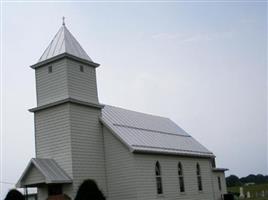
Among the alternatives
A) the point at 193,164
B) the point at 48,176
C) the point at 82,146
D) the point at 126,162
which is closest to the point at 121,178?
the point at 126,162

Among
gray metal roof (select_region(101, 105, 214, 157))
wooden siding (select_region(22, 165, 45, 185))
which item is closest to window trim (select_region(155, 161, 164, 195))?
gray metal roof (select_region(101, 105, 214, 157))

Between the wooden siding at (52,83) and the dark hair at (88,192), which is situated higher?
the wooden siding at (52,83)

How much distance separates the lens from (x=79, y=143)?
30141 millimetres

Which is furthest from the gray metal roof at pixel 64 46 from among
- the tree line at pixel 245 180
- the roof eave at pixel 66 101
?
the tree line at pixel 245 180

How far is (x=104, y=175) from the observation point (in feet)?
105

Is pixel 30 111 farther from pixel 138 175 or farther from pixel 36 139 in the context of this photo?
pixel 138 175

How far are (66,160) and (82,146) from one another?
1.57m

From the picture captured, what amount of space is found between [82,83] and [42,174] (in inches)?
273

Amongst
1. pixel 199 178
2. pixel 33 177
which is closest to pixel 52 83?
pixel 33 177

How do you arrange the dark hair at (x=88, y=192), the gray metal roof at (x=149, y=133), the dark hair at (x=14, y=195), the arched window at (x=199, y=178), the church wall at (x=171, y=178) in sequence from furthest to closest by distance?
the arched window at (x=199, y=178) → the gray metal roof at (x=149, y=133) → the church wall at (x=171, y=178) → the dark hair at (x=14, y=195) → the dark hair at (x=88, y=192)

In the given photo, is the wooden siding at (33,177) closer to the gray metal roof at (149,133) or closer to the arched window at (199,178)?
the gray metal roof at (149,133)

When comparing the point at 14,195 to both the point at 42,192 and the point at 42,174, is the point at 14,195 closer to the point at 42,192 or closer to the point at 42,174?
the point at 42,174

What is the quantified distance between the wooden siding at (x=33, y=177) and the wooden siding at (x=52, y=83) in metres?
4.80

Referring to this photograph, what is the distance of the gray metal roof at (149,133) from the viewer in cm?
3269
